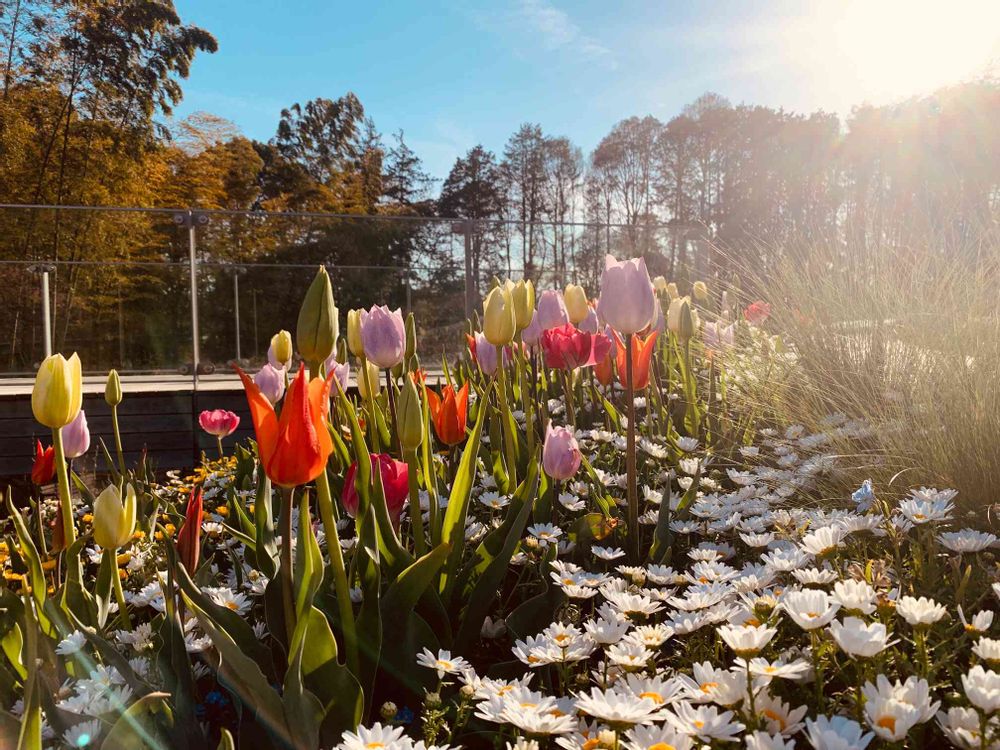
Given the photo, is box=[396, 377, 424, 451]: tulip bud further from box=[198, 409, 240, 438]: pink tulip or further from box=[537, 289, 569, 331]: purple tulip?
box=[198, 409, 240, 438]: pink tulip

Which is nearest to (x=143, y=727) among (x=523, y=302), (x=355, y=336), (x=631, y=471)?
(x=631, y=471)

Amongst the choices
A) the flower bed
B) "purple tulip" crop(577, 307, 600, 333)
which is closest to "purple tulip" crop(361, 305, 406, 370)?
the flower bed

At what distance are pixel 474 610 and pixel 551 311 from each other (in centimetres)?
114

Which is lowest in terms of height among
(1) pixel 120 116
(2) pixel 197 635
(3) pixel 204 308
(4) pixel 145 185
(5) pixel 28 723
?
(2) pixel 197 635

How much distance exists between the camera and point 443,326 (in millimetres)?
7555

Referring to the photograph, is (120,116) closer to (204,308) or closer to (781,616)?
(204,308)

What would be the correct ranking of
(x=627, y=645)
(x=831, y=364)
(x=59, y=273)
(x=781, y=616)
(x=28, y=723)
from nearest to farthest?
1. (x=28, y=723)
2. (x=627, y=645)
3. (x=781, y=616)
4. (x=831, y=364)
5. (x=59, y=273)

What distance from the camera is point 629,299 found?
1385 mm

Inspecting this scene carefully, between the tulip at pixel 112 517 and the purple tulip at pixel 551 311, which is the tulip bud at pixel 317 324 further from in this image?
the purple tulip at pixel 551 311

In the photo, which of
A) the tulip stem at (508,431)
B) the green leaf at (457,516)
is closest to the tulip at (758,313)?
the tulip stem at (508,431)

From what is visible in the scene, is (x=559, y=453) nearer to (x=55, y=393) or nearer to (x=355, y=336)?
(x=355, y=336)

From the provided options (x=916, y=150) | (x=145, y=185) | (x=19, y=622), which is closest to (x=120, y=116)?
(x=145, y=185)

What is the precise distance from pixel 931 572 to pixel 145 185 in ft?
50.0

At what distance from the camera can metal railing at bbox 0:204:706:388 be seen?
263 inches
